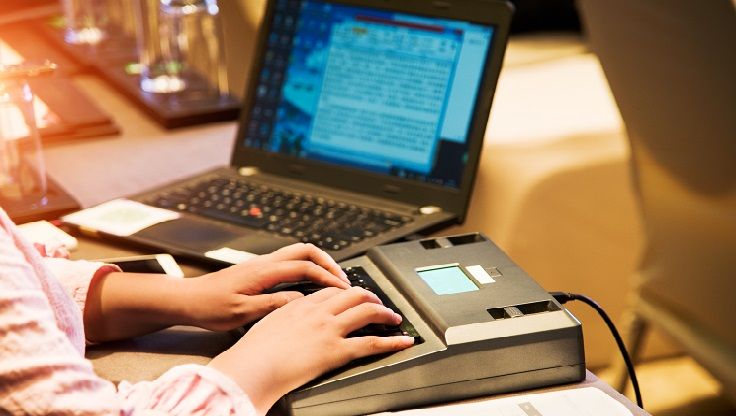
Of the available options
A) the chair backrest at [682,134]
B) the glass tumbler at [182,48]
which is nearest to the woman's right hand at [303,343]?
the chair backrest at [682,134]

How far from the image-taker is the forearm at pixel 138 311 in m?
0.87

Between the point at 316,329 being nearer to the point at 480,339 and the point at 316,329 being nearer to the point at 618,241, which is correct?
the point at 480,339

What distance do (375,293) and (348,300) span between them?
0.06 meters

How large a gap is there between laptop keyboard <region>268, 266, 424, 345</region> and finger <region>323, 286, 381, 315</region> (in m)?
0.02

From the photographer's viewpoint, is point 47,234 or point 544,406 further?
point 47,234

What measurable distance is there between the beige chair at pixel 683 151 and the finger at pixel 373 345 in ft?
2.20

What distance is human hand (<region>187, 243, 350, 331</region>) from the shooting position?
33.1 inches

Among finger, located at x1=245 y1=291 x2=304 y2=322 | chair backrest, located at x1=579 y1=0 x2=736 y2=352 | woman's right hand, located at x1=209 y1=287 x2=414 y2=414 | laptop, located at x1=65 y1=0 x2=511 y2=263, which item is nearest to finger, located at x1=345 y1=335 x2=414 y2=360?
woman's right hand, located at x1=209 y1=287 x2=414 y2=414

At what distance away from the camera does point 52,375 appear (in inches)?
25.7

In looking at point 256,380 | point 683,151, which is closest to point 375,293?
point 256,380

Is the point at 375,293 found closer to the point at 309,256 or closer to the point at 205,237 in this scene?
the point at 309,256

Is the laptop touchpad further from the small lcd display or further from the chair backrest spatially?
the chair backrest

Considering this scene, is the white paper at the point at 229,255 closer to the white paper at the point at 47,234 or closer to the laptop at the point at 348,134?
the laptop at the point at 348,134

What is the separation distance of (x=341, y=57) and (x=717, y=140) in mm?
486
